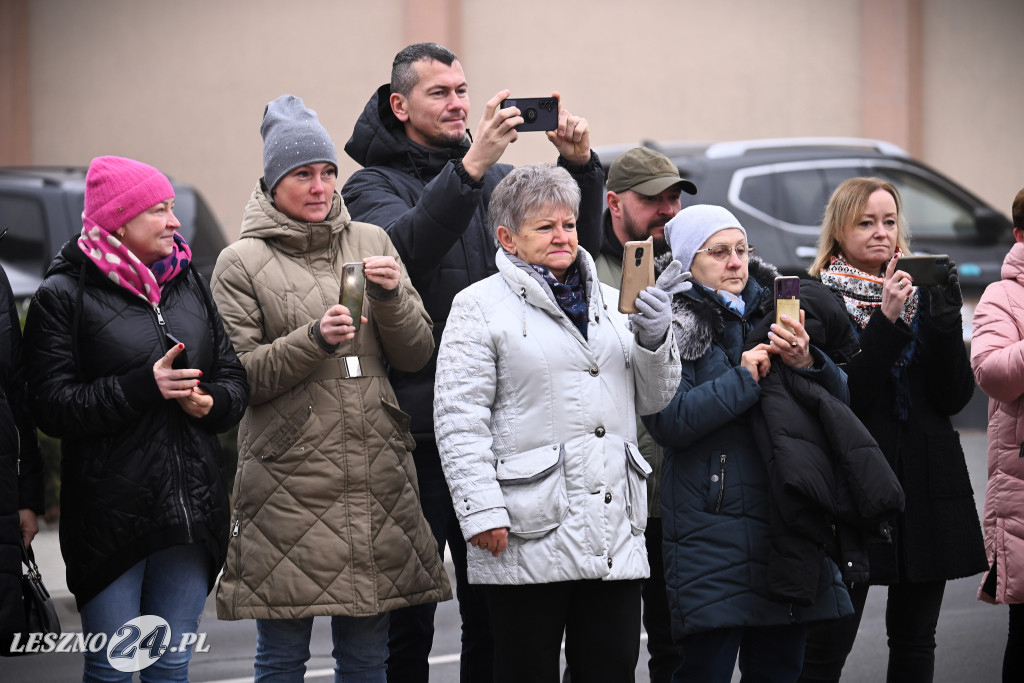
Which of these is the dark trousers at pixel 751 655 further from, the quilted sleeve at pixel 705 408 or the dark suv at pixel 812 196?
the dark suv at pixel 812 196

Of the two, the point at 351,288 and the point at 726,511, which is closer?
the point at 351,288

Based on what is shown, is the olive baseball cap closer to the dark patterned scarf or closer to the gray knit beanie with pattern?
the dark patterned scarf

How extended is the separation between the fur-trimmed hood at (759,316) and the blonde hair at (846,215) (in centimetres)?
37

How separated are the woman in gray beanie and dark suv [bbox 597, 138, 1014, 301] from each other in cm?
661

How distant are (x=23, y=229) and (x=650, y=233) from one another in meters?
6.26

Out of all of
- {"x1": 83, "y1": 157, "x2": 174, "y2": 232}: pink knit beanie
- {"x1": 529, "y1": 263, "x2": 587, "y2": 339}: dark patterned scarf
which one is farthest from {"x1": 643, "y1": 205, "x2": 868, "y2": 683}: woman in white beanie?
{"x1": 83, "y1": 157, "x2": 174, "y2": 232}: pink knit beanie

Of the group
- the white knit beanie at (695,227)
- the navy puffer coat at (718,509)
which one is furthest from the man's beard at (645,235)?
the navy puffer coat at (718,509)

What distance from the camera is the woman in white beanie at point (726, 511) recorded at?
169 inches

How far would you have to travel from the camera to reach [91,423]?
4.05m

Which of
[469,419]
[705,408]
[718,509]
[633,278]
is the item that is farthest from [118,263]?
[718,509]

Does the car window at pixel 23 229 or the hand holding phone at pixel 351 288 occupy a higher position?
the hand holding phone at pixel 351 288

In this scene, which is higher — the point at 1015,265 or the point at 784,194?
the point at 1015,265

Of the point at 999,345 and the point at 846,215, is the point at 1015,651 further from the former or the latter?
the point at 846,215

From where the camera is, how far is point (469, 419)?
411cm
